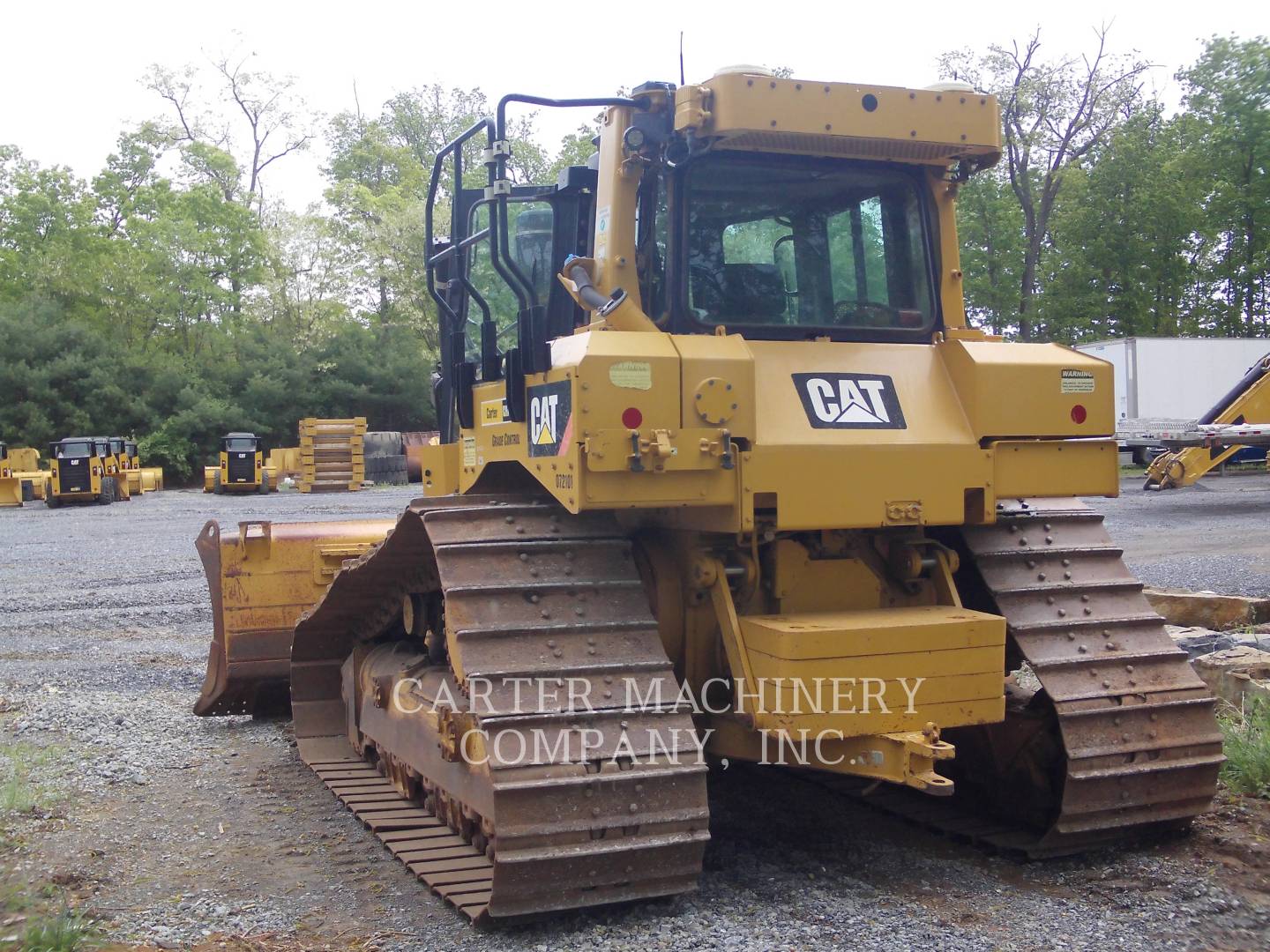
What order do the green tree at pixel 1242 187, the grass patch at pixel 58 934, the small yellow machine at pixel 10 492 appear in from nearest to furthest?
1. the grass patch at pixel 58 934
2. the small yellow machine at pixel 10 492
3. the green tree at pixel 1242 187

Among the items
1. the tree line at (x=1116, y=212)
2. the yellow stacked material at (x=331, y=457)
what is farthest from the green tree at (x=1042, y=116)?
the yellow stacked material at (x=331, y=457)

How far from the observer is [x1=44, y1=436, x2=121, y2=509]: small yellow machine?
29453 millimetres

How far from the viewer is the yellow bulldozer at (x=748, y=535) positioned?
4172 mm

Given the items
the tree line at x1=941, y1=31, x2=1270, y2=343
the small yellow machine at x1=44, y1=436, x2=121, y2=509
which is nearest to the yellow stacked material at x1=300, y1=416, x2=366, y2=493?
the small yellow machine at x1=44, y1=436, x2=121, y2=509

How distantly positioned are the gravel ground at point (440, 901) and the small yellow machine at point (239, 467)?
2508 centimetres

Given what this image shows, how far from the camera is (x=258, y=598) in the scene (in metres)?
7.61

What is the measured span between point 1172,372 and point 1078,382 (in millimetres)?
24645

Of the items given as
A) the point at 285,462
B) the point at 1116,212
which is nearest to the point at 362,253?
the point at 285,462

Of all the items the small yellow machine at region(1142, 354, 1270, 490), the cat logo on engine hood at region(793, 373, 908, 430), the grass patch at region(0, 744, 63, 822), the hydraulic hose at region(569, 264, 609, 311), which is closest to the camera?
the cat logo on engine hood at region(793, 373, 908, 430)

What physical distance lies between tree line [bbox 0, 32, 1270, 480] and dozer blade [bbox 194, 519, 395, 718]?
22.3 metres

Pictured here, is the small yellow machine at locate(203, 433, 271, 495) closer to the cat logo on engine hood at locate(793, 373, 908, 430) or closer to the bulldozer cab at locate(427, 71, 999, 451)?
the bulldozer cab at locate(427, 71, 999, 451)

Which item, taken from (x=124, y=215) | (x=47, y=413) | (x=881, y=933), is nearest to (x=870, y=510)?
(x=881, y=933)

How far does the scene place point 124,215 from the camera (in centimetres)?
5169

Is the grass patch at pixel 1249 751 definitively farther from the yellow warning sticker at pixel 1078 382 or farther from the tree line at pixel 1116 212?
the tree line at pixel 1116 212
